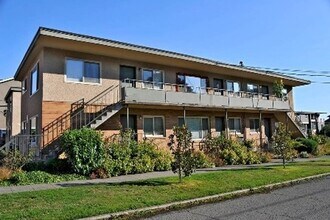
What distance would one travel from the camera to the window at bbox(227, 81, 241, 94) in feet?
86.7

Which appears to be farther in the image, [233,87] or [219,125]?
[233,87]

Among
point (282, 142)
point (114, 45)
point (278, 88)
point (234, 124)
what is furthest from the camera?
point (278, 88)

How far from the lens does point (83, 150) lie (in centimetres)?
1388

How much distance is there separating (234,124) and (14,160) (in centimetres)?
1750

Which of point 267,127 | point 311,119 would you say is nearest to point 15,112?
point 267,127

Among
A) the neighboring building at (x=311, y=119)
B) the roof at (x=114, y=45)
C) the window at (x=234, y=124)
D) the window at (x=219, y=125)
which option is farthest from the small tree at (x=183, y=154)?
the neighboring building at (x=311, y=119)

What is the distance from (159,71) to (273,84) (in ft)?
46.0

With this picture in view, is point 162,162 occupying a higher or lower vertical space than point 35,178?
higher

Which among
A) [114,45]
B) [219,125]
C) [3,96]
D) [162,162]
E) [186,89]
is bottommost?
[162,162]

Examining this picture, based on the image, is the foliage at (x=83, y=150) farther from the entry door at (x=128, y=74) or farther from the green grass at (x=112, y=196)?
the entry door at (x=128, y=74)

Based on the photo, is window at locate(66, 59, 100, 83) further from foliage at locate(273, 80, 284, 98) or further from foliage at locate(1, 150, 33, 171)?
foliage at locate(273, 80, 284, 98)

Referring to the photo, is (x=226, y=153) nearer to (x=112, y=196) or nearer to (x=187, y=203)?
(x=187, y=203)

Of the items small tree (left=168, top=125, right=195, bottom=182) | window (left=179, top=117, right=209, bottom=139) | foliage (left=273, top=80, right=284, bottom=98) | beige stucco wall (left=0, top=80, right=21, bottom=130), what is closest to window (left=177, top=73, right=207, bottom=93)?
window (left=179, top=117, right=209, bottom=139)

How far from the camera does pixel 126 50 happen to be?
18.6 meters
